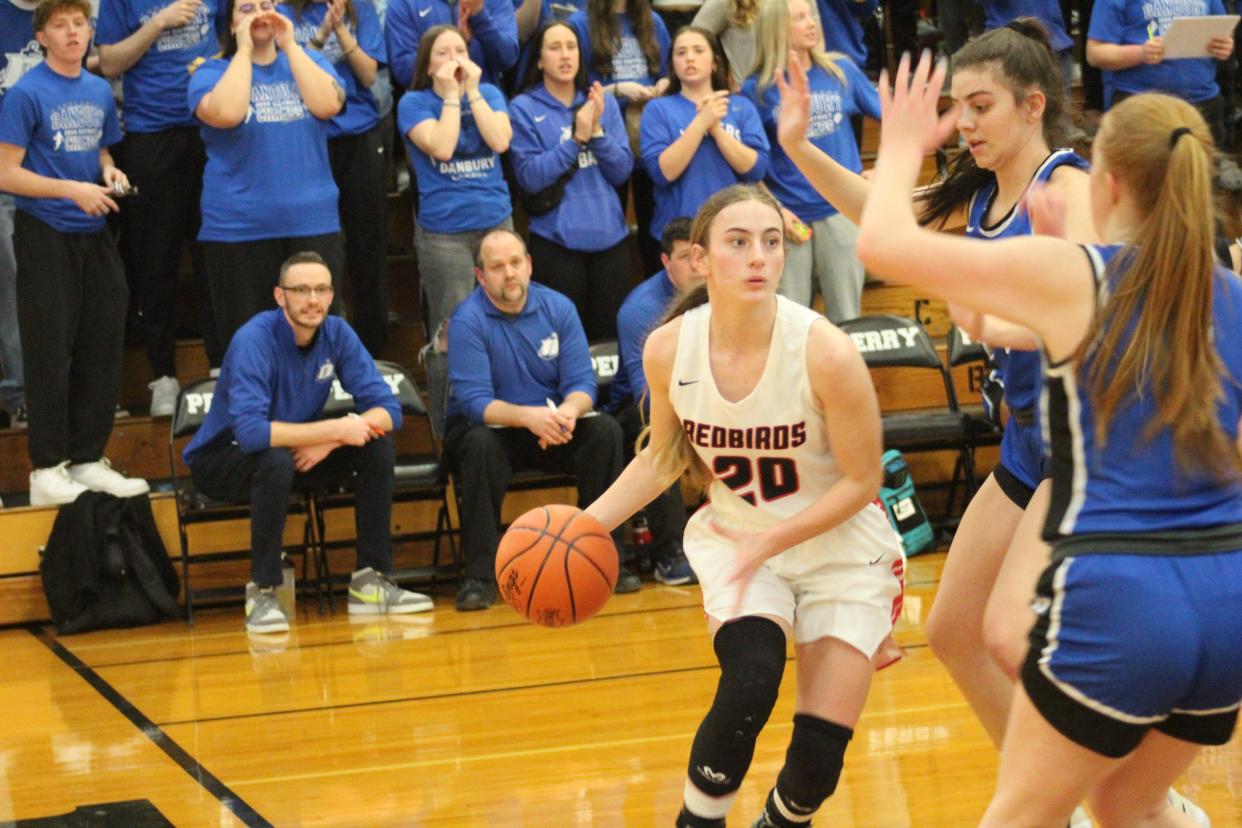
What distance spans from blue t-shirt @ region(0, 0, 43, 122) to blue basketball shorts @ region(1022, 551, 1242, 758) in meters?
6.83

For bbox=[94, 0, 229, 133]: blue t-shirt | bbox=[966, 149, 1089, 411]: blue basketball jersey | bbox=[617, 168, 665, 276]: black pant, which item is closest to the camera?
bbox=[966, 149, 1089, 411]: blue basketball jersey

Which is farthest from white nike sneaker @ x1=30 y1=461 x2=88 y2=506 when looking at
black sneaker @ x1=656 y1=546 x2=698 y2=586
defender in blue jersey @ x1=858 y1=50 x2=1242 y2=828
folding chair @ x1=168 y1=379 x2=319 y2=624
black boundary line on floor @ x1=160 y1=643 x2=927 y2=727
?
defender in blue jersey @ x1=858 y1=50 x2=1242 y2=828

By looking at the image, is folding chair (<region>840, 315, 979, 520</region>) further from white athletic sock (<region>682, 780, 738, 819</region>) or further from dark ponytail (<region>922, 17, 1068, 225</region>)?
white athletic sock (<region>682, 780, 738, 819</region>)

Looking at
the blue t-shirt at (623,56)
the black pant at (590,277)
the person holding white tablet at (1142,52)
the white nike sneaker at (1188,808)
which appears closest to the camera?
the white nike sneaker at (1188,808)

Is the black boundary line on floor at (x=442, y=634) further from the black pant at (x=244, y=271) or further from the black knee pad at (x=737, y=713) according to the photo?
the black knee pad at (x=737, y=713)

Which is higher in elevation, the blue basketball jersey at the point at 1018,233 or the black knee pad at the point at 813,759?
the blue basketball jersey at the point at 1018,233

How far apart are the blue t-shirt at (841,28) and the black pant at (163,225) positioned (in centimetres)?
368

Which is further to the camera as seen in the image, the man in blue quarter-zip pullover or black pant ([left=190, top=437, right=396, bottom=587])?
the man in blue quarter-zip pullover

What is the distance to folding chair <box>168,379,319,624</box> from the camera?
25.0 ft

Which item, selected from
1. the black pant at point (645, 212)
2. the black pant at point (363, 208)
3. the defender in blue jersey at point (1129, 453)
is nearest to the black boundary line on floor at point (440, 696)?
the black pant at point (363, 208)

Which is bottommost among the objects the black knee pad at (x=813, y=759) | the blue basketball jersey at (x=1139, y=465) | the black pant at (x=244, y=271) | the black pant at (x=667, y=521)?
the black pant at (x=667, y=521)

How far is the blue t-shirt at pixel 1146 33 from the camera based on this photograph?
916 centimetres

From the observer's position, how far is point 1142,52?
906 cm

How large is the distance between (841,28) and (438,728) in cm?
549
